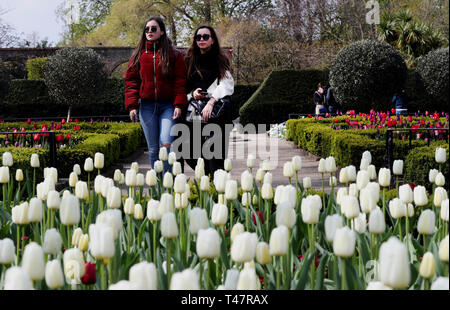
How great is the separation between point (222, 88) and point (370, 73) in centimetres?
963

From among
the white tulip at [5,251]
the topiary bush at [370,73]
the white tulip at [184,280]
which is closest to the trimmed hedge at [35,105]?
the topiary bush at [370,73]

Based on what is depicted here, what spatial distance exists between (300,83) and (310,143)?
965 cm

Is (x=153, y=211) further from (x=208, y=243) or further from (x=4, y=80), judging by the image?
(x=4, y=80)

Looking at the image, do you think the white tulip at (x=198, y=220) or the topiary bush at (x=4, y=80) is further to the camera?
the topiary bush at (x=4, y=80)

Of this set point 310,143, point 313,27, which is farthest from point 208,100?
point 313,27

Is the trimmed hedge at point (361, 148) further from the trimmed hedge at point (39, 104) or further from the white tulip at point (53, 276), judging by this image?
the trimmed hedge at point (39, 104)

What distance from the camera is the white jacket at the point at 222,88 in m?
4.37

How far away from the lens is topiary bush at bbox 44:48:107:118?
16109mm

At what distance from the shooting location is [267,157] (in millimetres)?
9562

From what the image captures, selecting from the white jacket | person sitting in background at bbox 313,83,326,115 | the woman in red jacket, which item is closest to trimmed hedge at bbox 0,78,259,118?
person sitting in background at bbox 313,83,326,115

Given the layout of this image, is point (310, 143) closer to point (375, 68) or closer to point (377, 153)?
point (377, 153)

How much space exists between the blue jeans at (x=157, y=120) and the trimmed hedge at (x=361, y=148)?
1327mm

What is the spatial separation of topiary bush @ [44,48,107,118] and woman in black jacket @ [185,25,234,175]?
40.7 feet

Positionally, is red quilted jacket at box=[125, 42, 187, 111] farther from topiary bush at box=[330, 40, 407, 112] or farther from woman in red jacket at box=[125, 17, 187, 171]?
topiary bush at box=[330, 40, 407, 112]
